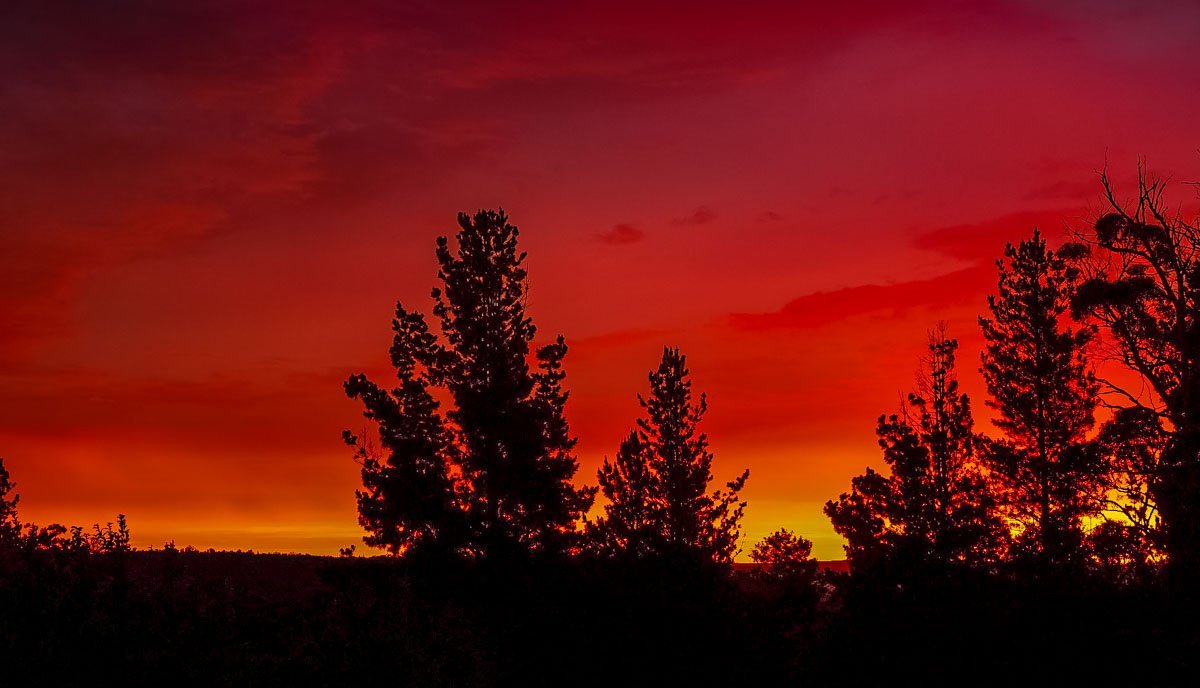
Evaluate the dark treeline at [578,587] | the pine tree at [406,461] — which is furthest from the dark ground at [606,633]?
the pine tree at [406,461]

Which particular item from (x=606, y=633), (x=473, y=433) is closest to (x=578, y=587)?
(x=606, y=633)

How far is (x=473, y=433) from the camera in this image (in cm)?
3956

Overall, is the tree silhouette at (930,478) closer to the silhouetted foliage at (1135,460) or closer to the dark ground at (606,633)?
the silhouetted foliage at (1135,460)

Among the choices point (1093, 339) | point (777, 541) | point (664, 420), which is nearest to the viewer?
point (1093, 339)

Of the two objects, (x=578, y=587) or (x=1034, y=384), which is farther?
(x=1034, y=384)

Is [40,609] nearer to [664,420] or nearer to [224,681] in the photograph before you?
[224,681]

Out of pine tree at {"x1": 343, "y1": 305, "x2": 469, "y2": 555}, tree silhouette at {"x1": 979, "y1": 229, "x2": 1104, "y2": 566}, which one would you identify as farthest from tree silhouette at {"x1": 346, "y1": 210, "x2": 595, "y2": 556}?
tree silhouette at {"x1": 979, "y1": 229, "x2": 1104, "y2": 566}

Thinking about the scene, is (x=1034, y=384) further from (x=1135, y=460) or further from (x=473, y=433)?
(x=473, y=433)

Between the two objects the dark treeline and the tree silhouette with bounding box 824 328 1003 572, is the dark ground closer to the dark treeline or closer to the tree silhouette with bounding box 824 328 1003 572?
the dark treeline

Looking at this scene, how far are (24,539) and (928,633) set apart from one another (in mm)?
16323

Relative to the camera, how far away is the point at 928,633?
17531mm

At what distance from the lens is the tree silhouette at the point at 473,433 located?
38.8 m

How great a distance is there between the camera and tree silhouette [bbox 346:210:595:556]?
3884cm

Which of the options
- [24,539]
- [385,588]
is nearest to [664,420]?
[385,588]
